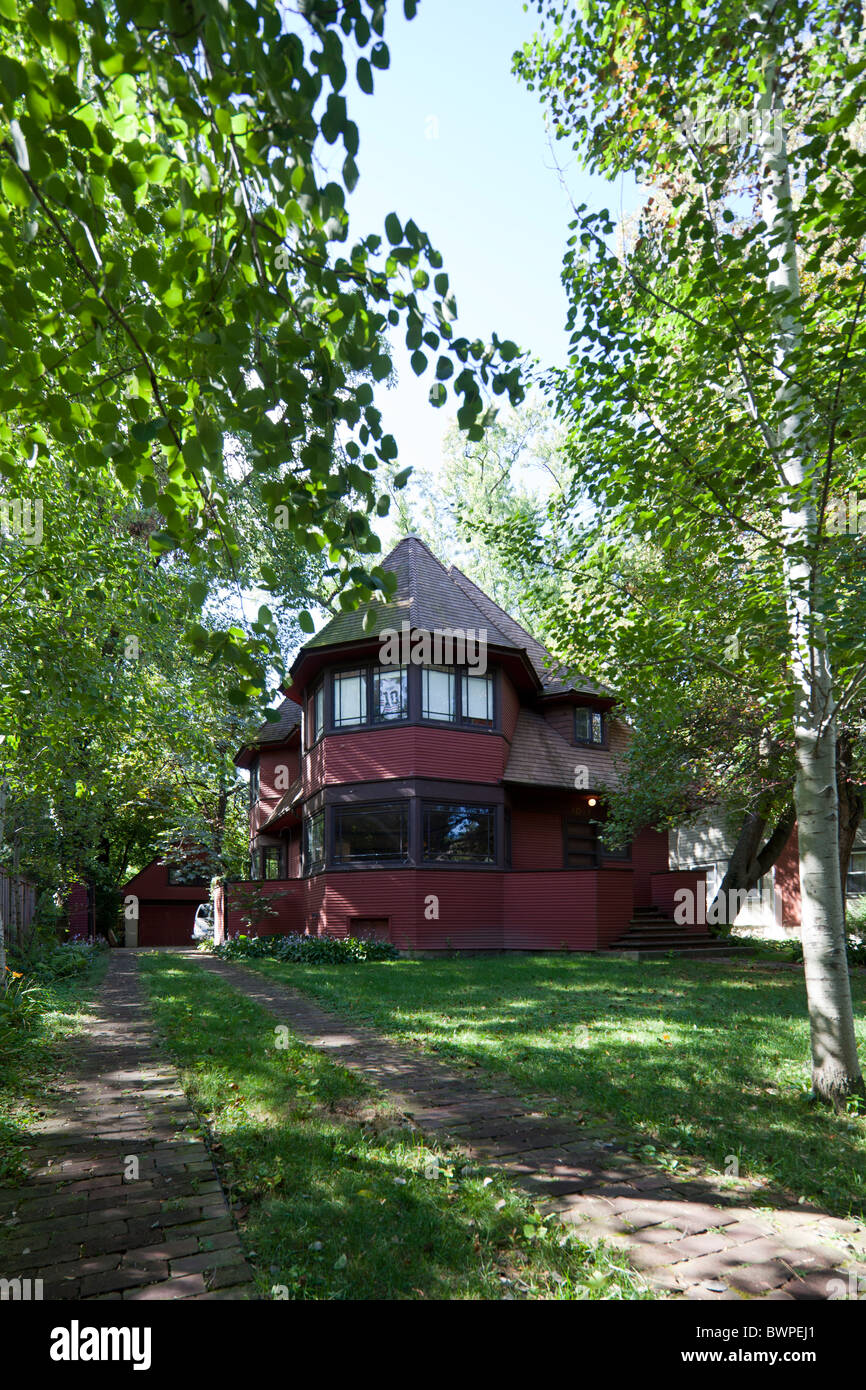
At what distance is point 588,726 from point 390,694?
6.24 metres

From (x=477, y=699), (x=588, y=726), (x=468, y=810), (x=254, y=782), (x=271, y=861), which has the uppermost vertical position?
(x=477, y=699)

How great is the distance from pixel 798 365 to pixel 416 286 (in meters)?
3.54

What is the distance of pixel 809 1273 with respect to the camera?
10.2 ft

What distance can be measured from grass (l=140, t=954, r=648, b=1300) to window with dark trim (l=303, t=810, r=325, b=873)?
1225cm

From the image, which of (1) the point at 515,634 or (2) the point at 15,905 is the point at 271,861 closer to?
(1) the point at 515,634

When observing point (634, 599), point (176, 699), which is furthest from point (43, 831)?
point (634, 599)

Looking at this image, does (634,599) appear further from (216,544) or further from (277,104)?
(277,104)

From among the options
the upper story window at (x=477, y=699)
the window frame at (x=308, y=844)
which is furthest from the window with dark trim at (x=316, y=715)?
the upper story window at (x=477, y=699)

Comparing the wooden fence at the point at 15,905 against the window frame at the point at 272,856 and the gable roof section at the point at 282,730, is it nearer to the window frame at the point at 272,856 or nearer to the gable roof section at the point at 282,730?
the gable roof section at the point at 282,730

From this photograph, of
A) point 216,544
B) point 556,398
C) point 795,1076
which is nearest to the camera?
point 216,544

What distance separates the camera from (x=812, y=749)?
568cm

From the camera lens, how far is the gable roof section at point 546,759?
1850cm

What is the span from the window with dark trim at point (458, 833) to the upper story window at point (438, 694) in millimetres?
2001

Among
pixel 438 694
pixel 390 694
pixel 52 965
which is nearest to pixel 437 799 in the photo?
pixel 438 694
